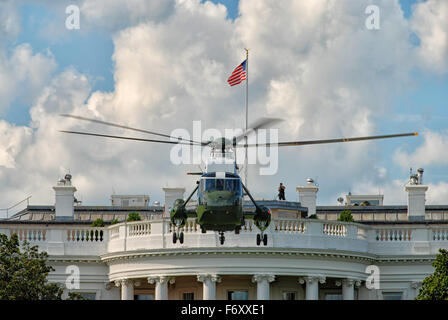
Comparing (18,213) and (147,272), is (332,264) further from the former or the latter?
(18,213)

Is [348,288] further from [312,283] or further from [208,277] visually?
[208,277]

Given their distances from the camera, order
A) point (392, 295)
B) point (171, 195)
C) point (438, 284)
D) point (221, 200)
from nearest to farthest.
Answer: point (221, 200), point (438, 284), point (392, 295), point (171, 195)

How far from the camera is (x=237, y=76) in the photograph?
10700 cm

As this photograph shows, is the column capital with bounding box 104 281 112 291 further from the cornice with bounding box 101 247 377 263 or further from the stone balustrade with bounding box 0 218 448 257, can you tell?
the cornice with bounding box 101 247 377 263

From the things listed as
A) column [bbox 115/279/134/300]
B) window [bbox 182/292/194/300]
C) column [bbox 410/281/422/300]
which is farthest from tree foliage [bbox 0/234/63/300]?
column [bbox 410/281/422/300]

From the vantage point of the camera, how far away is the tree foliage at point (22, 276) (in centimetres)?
8638

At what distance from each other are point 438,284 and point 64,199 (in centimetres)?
3545

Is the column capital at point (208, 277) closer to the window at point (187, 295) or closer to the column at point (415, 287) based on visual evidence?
the window at point (187, 295)

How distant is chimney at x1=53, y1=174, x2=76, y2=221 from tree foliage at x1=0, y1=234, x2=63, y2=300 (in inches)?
743

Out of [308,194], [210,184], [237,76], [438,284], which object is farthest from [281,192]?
[210,184]

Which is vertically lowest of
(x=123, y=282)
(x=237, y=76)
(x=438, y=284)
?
(x=438, y=284)

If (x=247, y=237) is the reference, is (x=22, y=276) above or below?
below

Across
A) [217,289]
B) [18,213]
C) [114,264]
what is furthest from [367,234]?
[18,213]
